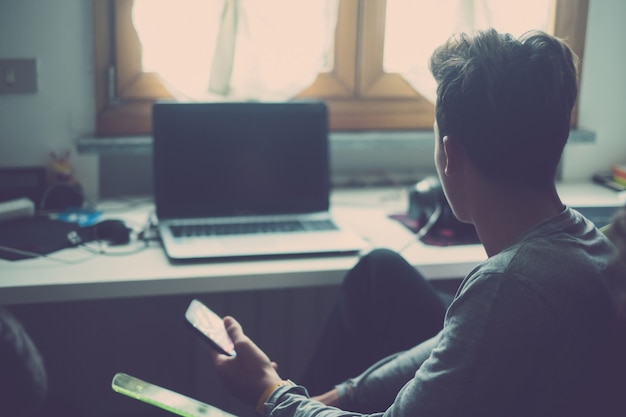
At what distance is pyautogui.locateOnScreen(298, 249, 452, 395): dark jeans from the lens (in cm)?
141

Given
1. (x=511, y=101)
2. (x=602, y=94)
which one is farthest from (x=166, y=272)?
(x=602, y=94)

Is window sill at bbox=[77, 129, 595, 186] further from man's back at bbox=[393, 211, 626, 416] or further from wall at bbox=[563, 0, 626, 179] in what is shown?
man's back at bbox=[393, 211, 626, 416]

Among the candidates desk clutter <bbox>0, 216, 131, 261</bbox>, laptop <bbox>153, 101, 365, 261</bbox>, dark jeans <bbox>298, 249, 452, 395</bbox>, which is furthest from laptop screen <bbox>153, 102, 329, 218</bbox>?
dark jeans <bbox>298, 249, 452, 395</bbox>

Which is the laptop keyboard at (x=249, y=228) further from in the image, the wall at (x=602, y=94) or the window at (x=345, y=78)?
the wall at (x=602, y=94)

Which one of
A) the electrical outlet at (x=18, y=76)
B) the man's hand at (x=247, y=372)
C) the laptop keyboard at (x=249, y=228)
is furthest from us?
the electrical outlet at (x=18, y=76)

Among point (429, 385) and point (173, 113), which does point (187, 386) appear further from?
point (429, 385)

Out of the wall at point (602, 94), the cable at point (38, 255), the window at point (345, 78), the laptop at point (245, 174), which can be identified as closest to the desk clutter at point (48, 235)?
the cable at point (38, 255)

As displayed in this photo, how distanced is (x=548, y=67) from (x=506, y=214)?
0.18m

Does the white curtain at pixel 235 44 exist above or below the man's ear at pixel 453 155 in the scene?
above

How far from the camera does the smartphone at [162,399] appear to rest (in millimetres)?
1019

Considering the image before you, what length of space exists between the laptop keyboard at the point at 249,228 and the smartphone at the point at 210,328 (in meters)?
0.32

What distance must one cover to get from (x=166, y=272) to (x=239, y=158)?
0.39m

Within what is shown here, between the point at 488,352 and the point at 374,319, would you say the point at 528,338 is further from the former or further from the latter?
the point at 374,319

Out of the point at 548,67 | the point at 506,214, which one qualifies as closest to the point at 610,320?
the point at 506,214
